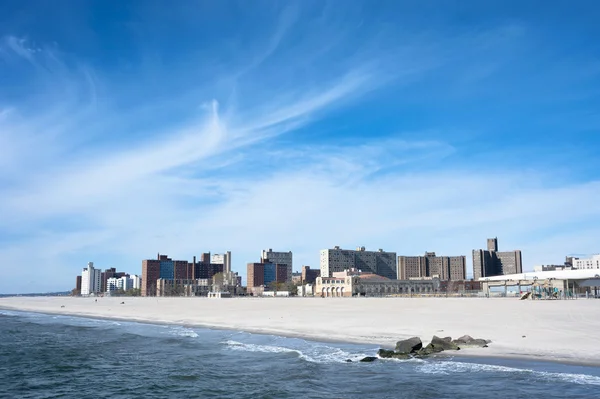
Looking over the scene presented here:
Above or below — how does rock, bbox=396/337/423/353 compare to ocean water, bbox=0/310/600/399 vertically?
above

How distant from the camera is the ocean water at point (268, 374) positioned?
20438mm

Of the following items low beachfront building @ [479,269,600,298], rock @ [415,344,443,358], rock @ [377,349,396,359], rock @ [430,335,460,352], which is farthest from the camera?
low beachfront building @ [479,269,600,298]

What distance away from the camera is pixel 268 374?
83.3ft

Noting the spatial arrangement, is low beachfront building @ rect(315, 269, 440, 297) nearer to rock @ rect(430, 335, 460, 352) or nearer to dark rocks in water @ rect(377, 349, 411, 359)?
rock @ rect(430, 335, 460, 352)

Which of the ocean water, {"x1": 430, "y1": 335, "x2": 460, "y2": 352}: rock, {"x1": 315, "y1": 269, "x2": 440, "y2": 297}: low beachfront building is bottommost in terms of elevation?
{"x1": 315, "y1": 269, "x2": 440, "y2": 297}: low beachfront building

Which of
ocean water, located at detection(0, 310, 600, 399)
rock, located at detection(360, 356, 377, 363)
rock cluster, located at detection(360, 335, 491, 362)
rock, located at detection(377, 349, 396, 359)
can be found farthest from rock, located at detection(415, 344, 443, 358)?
rock, located at detection(360, 356, 377, 363)

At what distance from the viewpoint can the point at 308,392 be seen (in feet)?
68.9

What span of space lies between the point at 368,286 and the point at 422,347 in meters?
146

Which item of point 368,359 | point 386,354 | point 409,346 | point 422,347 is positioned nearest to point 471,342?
point 422,347

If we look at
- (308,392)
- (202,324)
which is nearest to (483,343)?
(308,392)

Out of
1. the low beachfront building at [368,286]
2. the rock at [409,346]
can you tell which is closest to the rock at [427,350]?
the rock at [409,346]

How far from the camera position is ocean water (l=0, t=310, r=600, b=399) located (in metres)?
20.4

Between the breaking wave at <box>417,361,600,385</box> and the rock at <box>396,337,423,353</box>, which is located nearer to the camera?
the breaking wave at <box>417,361,600,385</box>

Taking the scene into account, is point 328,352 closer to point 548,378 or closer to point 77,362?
point 548,378
